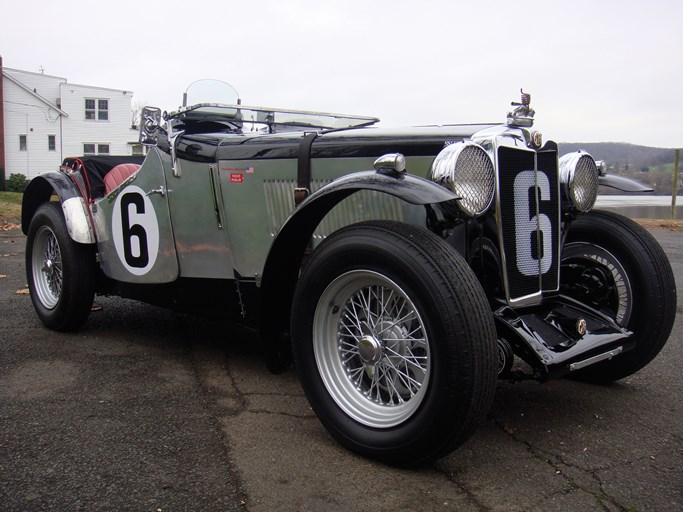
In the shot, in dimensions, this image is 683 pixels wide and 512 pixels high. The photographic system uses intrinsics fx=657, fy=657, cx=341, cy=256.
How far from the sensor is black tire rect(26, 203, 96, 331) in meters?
4.59

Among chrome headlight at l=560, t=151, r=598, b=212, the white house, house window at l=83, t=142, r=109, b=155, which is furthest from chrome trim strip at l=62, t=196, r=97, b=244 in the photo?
house window at l=83, t=142, r=109, b=155

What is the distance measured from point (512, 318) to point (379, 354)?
62cm

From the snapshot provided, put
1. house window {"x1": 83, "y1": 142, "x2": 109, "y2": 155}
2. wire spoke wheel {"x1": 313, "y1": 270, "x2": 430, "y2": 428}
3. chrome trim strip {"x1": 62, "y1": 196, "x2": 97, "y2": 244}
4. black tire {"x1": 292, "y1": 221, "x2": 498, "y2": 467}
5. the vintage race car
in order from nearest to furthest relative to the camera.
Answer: black tire {"x1": 292, "y1": 221, "x2": 498, "y2": 467}, the vintage race car, wire spoke wheel {"x1": 313, "y1": 270, "x2": 430, "y2": 428}, chrome trim strip {"x1": 62, "y1": 196, "x2": 97, "y2": 244}, house window {"x1": 83, "y1": 142, "x2": 109, "y2": 155}

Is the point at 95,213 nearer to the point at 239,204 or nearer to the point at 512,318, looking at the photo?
the point at 239,204

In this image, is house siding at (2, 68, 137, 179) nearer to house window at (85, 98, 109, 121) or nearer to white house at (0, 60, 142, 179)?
white house at (0, 60, 142, 179)

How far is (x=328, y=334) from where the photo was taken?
2.95 metres

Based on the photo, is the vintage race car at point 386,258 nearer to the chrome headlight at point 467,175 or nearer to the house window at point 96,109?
the chrome headlight at point 467,175

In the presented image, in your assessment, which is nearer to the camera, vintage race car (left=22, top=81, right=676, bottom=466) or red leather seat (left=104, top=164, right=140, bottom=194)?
vintage race car (left=22, top=81, right=676, bottom=466)

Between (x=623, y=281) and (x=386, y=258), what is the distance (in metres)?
1.65

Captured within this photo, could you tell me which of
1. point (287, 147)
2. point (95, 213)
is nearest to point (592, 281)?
point (287, 147)

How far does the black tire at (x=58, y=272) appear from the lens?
15.1ft

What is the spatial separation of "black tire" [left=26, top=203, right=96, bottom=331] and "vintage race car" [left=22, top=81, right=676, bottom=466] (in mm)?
17

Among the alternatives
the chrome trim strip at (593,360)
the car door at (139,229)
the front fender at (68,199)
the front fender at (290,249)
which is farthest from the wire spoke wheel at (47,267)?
the chrome trim strip at (593,360)

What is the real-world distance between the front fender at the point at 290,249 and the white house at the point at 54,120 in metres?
30.9
